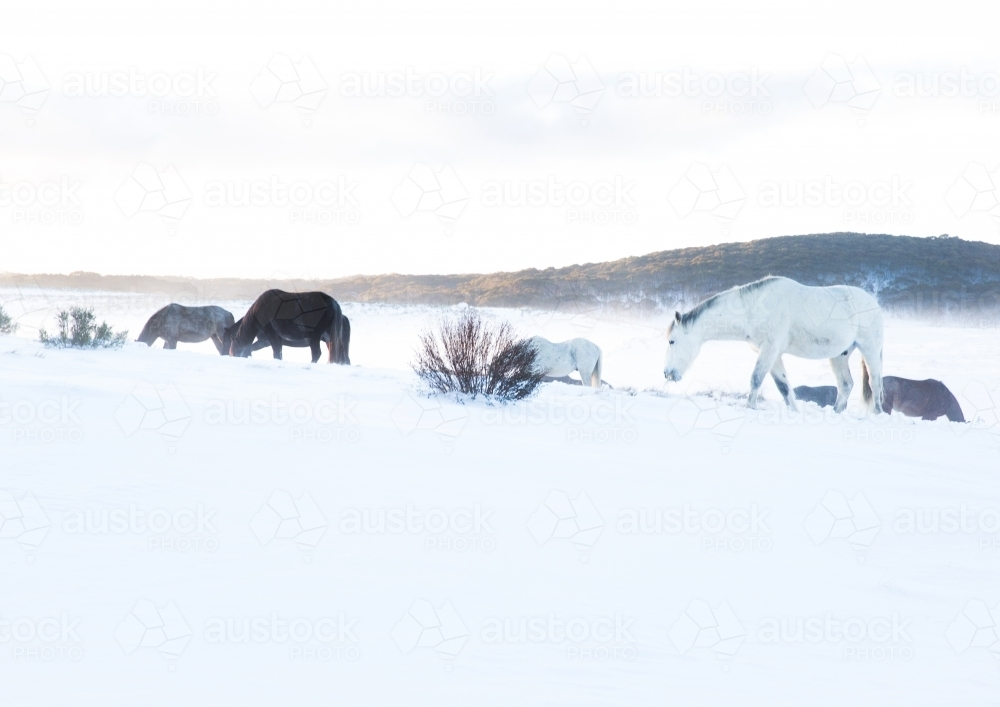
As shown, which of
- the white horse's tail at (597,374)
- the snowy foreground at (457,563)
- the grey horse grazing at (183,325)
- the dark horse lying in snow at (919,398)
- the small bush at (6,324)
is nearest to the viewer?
the snowy foreground at (457,563)

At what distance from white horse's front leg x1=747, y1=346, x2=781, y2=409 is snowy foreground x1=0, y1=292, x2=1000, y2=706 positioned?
289cm

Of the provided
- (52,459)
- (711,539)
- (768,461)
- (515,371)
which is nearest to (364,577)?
(711,539)

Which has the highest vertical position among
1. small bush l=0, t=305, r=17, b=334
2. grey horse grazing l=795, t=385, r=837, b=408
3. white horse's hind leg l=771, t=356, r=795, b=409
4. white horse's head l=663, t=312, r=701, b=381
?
small bush l=0, t=305, r=17, b=334

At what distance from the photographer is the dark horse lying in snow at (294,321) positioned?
1091cm

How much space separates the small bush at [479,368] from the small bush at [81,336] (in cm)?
404

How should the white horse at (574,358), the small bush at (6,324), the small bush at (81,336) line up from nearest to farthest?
the small bush at (81,336) < the small bush at (6,324) < the white horse at (574,358)

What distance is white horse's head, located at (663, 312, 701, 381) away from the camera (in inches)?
349

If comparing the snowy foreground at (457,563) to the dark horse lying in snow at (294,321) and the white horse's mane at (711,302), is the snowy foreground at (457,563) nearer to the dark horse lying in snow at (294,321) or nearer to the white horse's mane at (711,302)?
the white horse's mane at (711,302)

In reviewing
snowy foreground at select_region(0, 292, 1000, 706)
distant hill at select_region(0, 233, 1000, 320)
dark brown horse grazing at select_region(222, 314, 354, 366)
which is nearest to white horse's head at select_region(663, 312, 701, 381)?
snowy foreground at select_region(0, 292, 1000, 706)

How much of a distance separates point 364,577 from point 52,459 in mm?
1854

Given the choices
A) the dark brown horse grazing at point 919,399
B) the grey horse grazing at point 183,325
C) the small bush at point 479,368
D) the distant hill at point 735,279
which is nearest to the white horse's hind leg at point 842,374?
the dark brown horse grazing at point 919,399

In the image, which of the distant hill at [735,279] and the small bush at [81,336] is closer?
the small bush at [81,336]

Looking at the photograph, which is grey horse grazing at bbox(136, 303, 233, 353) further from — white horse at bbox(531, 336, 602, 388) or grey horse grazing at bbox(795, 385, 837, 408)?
grey horse grazing at bbox(795, 385, 837, 408)

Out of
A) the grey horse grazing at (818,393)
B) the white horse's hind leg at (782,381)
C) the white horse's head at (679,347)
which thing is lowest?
the grey horse grazing at (818,393)
